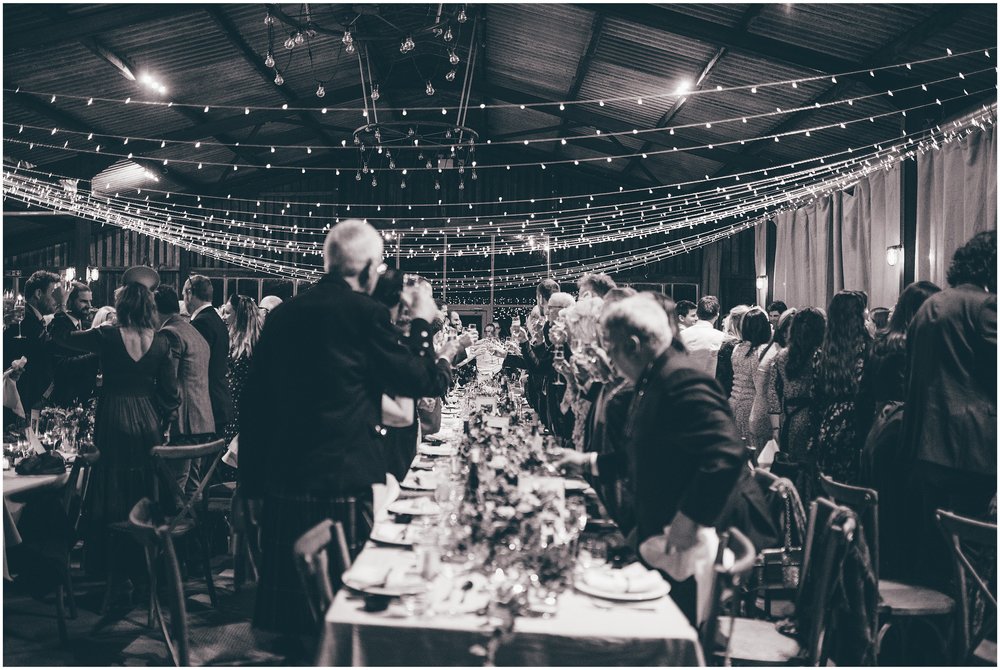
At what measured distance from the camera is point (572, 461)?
288 cm

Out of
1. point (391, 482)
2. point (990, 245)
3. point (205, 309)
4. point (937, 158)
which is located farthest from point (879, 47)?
point (391, 482)

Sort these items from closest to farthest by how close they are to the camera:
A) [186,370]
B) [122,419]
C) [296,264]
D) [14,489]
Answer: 1. [14,489]
2. [122,419]
3. [186,370]
4. [296,264]

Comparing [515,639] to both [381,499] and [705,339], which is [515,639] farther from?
[705,339]

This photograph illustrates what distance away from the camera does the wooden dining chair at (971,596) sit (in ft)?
7.61

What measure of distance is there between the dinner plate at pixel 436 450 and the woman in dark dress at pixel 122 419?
135cm

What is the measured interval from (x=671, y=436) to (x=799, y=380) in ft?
8.83

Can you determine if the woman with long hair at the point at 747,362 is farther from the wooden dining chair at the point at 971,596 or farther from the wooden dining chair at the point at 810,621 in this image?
the wooden dining chair at the point at 810,621

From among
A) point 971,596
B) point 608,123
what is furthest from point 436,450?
point 608,123

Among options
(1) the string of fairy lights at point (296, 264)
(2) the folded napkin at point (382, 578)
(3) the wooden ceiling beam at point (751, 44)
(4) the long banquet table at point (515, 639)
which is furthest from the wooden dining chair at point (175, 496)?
(1) the string of fairy lights at point (296, 264)

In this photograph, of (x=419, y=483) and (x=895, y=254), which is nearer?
(x=419, y=483)

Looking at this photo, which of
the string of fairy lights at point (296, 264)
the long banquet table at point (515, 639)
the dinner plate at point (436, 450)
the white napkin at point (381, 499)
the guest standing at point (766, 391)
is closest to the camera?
the long banquet table at point (515, 639)

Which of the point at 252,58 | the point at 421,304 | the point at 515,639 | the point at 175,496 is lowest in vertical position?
the point at 175,496

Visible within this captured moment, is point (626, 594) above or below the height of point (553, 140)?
below

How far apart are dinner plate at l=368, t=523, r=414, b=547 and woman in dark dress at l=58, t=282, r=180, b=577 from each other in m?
2.21
